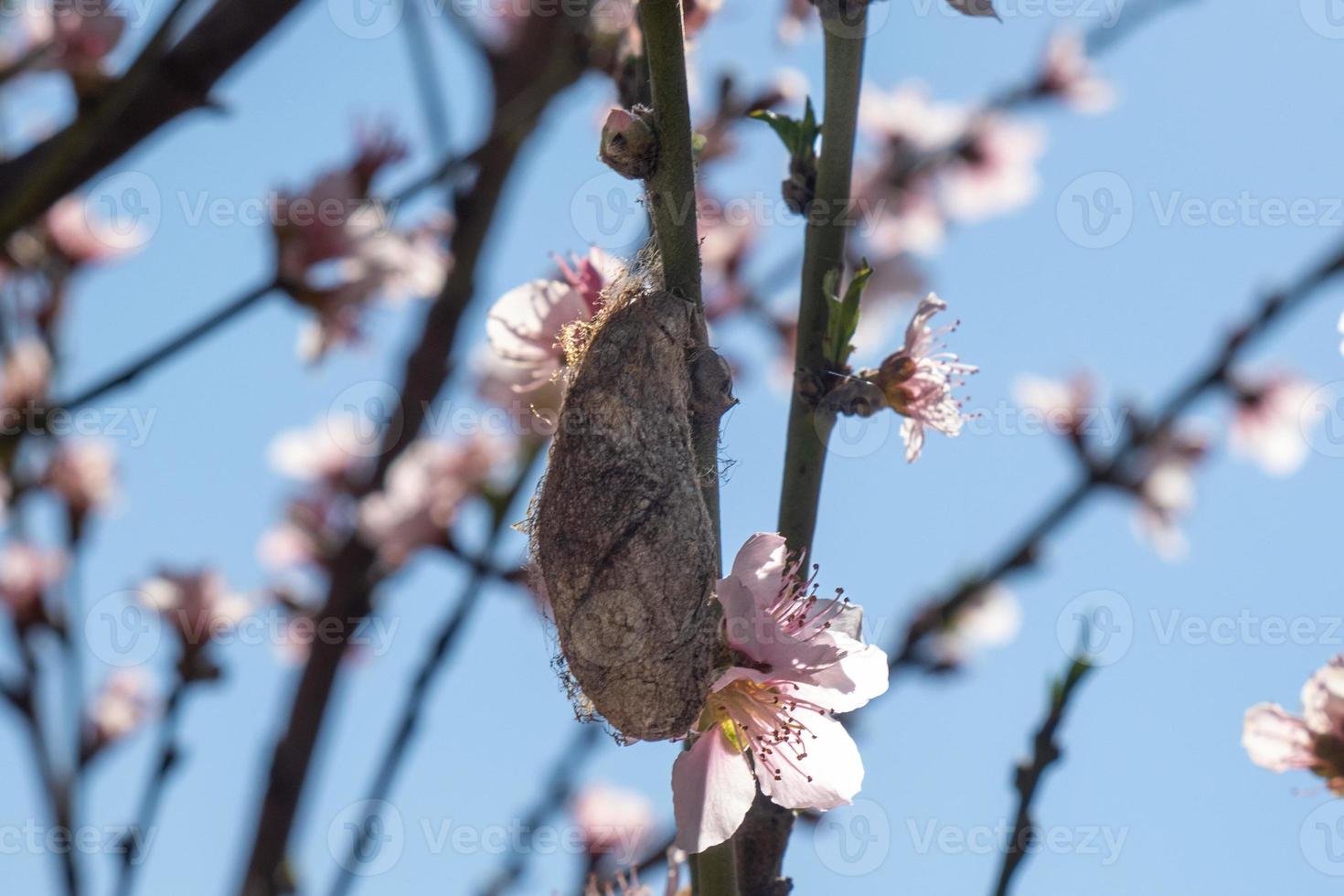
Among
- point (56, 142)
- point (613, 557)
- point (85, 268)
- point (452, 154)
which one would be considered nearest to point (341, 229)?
point (452, 154)

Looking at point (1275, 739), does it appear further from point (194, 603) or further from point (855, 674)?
point (194, 603)

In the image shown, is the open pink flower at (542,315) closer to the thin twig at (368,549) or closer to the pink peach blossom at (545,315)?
the pink peach blossom at (545,315)

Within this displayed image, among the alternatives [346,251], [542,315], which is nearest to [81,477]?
[346,251]

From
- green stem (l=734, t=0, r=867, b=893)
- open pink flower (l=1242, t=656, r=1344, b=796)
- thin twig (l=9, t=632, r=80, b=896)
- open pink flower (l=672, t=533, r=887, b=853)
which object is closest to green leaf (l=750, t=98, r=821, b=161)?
green stem (l=734, t=0, r=867, b=893)

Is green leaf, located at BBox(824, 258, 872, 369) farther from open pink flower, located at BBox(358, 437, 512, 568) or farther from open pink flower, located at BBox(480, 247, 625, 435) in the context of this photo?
open pink flower, located at BBox(358, 437, 512, 568)

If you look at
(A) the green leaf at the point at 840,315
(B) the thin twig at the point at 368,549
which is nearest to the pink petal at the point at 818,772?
(A) the green leaf at the point at 840,315
